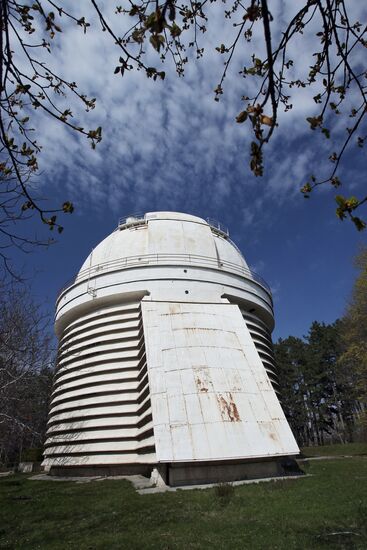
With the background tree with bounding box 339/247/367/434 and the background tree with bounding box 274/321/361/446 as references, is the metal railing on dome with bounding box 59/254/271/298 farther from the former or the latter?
the background tree with bounding box 274/321/361/446

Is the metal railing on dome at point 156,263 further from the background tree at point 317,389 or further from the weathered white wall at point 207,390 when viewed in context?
the background tree at point 317,389

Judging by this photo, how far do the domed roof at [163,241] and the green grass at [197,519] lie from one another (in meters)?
11.9

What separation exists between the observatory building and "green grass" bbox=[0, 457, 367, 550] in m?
1.81

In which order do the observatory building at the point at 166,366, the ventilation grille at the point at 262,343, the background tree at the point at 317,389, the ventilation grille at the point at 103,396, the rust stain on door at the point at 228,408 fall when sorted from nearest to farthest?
1. the observatory building at the point at 166,366
2. the rust stain on door at the point at 228,408
3. the ventilation grille at the point at 103,396
4. the ventilation grille at the point at 262,343
5. the background tree at the point at 317,389

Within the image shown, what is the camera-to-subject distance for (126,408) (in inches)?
598

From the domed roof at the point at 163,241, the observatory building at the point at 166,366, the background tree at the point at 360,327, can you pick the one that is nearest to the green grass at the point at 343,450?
the background tree at the point at 360,327

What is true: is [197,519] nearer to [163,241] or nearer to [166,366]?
[166,366]

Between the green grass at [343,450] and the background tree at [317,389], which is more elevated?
the background tree at [317,389]

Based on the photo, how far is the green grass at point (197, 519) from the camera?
5574 millimetres

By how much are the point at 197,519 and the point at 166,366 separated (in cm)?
679

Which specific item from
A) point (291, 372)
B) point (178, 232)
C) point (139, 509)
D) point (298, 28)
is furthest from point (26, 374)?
point (291, 372)

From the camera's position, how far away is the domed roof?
2020 centimetres

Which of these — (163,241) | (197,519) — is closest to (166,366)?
A: (197,519)

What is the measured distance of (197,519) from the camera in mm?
6934
